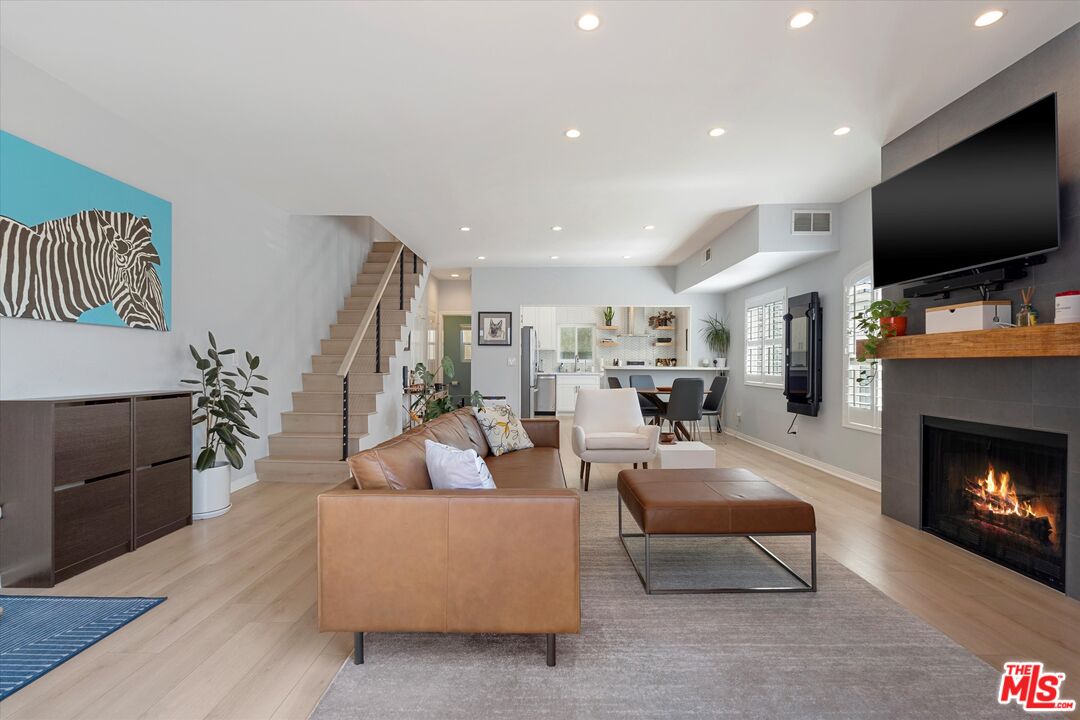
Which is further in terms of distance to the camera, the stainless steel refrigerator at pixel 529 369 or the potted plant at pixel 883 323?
the stainless steel refrigerator at pixel 529 369

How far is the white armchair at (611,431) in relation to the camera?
14.9 ft

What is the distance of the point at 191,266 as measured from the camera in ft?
13.3

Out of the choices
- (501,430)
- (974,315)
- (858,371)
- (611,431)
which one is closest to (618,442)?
(611,431)

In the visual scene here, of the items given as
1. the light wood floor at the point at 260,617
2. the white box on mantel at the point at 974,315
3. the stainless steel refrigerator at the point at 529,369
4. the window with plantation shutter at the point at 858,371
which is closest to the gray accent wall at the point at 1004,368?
the white box on mantel at the point at 974,315

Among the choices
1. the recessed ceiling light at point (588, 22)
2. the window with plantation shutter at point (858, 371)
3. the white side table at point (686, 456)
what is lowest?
the white side table at point (686, 456)

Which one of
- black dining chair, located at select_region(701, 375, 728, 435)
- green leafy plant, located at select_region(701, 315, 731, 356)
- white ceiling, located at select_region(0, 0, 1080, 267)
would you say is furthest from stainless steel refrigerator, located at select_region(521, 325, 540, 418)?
white ceiling, located at select_region(0, 0, 1080, 267)

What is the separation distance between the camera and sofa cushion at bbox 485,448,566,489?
3.03 m

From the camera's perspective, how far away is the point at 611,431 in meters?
4.96

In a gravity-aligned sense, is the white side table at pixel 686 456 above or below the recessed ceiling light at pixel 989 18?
below

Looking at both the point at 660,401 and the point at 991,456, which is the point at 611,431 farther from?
the point at 660,401

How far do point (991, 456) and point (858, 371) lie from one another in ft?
6.42

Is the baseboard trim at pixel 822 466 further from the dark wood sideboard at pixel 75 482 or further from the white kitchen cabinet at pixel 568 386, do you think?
the dark wood sideboard at pixel 75 482

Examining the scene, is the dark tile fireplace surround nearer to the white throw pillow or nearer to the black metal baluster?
the white throw pillow

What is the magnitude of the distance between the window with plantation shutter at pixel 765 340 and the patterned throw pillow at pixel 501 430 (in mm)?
3774
